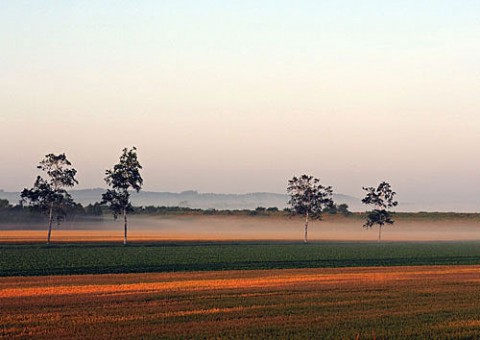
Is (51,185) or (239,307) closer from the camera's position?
(239,307)

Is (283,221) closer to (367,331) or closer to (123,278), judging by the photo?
(123,278)

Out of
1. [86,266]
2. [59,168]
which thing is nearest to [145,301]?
[86,266]

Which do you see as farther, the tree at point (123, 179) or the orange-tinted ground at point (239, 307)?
the tree at point (123, 179)

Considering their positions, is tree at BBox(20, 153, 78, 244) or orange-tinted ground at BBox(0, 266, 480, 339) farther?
tree at BBox(20, 153, 78, 244)

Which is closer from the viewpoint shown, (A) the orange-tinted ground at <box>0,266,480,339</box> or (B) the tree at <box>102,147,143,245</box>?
(A) the orange-tinted ground at <box>0,266,480,339</box>

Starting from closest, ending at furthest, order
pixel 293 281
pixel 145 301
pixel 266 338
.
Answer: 1. pixel 266 338
2. pixel 145 301
3. pixel 293 281

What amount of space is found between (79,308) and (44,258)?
37.7 meters

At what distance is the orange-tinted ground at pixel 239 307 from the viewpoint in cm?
2241

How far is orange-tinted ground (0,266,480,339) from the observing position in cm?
2241

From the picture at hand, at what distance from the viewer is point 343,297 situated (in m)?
31.4

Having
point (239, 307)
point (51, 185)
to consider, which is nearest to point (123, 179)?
point (51, 185)

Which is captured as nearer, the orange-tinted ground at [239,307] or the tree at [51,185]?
the orange-tinted ground at [239,307]

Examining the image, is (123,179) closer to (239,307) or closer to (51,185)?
(51,185)

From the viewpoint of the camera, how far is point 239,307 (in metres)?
27.7
